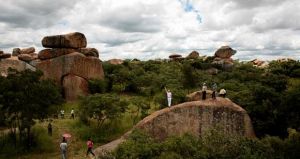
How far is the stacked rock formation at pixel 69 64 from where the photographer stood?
50156 millimetres

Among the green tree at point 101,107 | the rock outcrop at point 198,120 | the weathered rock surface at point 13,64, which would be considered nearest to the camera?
the rock outcrop at point 198,120

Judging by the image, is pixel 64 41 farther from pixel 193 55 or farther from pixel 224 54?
pixel 193 55

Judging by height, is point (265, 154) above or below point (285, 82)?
below

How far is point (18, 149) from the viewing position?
3077cm

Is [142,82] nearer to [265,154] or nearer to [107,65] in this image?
[107,65]

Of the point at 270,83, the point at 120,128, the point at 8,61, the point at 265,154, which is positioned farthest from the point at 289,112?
the point at 8,61

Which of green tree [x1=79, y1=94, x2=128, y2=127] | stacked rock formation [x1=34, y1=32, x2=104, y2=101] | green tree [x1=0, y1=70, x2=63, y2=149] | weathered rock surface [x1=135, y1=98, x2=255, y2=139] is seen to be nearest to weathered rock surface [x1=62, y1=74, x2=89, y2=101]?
stacked rock formation [x1=34, y1=32, x2=104, y2=101]

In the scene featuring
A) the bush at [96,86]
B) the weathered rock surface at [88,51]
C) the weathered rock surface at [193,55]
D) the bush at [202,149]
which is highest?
the weathered rock surface at [88,51]

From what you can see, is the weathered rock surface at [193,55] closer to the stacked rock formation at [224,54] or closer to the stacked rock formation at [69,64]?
the stacked rock formation at [224,54]

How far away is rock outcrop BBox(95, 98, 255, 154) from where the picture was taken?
→ 27.9m

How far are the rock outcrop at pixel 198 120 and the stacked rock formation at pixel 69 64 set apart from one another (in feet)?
73.6

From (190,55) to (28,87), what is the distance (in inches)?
2423

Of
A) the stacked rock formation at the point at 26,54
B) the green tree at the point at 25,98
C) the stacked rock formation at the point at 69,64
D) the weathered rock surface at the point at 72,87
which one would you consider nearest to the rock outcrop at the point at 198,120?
the green tree at the point at 25,98

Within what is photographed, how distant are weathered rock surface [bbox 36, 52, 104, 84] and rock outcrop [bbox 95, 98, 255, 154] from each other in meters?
23.4
